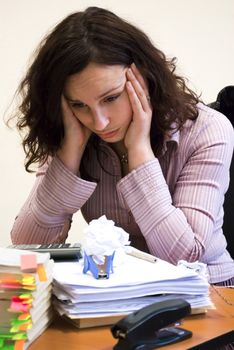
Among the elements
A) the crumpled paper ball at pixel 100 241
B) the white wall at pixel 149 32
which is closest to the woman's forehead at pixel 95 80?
the crumpled paper ball at pixel 100 241

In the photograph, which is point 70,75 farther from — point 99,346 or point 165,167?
point 99,346

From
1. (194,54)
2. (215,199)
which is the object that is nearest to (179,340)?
(215,199)

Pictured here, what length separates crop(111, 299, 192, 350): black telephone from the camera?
565 millimetres

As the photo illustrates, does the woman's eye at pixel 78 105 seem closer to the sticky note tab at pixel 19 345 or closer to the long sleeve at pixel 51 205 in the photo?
the long sleeve at pixel 51 205

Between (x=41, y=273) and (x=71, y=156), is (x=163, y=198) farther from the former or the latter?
(x=41, y=273)

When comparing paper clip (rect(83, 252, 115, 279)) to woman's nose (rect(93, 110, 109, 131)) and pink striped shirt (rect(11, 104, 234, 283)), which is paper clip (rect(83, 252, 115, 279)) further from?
woman's nose (rect(93, 110, 109, 131))

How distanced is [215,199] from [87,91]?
0.38 meters

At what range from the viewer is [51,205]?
118 cm

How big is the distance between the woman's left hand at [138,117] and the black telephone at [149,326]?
549 millimetres

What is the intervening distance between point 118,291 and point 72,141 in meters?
0.61

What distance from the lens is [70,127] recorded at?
1.23 metres

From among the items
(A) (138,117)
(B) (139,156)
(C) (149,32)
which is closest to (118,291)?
(B) (139,156)

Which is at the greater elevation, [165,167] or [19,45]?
[19,45]

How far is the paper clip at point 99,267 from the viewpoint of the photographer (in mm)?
718
